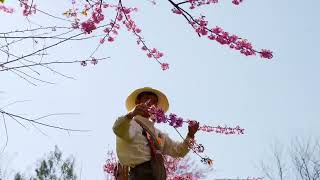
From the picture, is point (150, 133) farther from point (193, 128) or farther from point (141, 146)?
point (193, 128)

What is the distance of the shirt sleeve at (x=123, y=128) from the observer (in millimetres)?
3078

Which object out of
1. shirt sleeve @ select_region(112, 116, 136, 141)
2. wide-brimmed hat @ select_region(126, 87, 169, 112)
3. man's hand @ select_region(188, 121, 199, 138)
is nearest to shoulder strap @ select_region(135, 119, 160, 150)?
shirt sleeve @ select_region(112, 116, 136, 141)

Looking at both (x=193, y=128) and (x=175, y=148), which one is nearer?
(x=193, y=128)

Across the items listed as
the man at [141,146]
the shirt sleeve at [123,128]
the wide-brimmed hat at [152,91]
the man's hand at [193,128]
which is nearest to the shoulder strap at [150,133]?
the man at [141,146]

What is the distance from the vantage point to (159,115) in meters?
2.46

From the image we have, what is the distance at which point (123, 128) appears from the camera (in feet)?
10.3

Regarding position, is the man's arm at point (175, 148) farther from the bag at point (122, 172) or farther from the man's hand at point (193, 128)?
the bag at point (122, 172)

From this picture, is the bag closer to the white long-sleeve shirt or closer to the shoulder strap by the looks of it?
the white long-sleeve shirt

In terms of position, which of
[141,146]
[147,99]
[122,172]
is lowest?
[122,172]

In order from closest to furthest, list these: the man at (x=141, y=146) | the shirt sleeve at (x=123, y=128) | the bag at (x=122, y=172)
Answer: the shirt sleeve at (x=123, y=128)
the man at (x=141, y=146)
the bag at (x=122, y=172)

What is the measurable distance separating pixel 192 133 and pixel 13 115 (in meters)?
1.35

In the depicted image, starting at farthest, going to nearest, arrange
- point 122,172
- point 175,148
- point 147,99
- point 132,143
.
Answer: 1. point 147,99
2. point 175,148
3. point 122,172
4. point 132,143

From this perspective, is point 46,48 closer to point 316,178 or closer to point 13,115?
point 13,115

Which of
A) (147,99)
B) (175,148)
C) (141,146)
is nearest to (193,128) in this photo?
(175,148)
